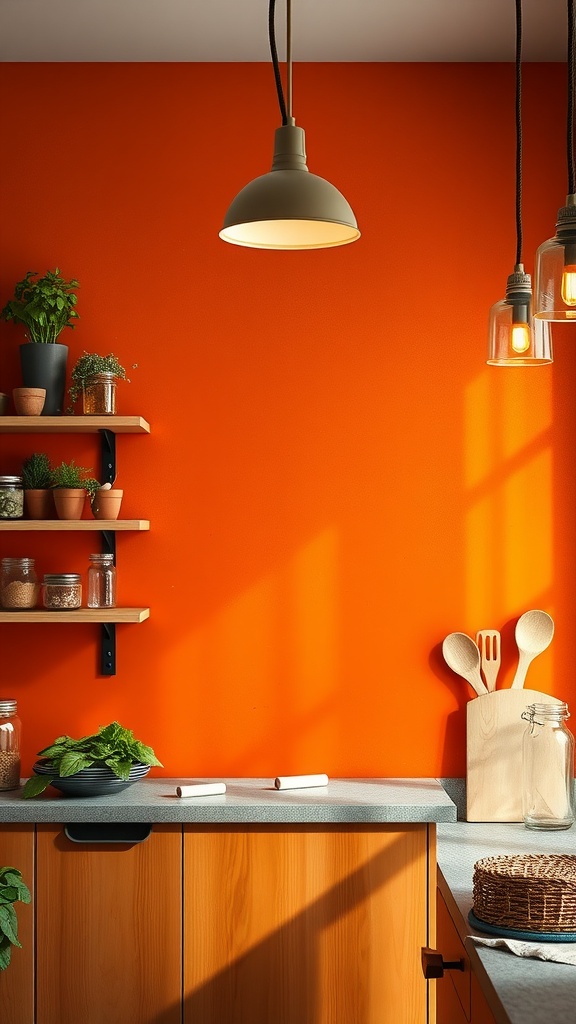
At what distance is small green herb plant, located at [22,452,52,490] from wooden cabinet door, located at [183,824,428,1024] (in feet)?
3.49

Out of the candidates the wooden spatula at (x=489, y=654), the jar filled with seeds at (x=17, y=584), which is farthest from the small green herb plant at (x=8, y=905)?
the wooden spatula at (x=489, y=654)

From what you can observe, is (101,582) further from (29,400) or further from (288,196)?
(288,196)

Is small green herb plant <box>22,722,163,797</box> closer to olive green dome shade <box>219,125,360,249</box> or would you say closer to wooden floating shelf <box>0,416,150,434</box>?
wooden floating shelf <box>0,416,150,434</box>

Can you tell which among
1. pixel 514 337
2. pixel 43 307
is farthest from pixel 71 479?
pixel 514 337

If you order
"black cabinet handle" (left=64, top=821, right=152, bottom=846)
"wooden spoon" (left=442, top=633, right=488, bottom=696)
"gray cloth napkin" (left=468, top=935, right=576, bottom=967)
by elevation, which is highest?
"wooden spoon" (left=442, top=633, right=488, bottom=696)

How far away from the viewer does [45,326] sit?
2971 mm

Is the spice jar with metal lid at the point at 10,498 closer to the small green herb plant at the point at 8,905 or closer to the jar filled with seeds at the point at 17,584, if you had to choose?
the jar filled with seeds at the point at 17,584

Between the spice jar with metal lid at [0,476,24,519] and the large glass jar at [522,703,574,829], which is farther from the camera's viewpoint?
the spice jar with metal lid at [0,476,24,519]

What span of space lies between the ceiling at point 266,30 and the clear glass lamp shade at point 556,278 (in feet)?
4.86

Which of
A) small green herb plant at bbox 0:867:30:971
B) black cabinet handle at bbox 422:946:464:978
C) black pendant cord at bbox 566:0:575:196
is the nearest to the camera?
black pendant cord at bbox 566:0:575:196

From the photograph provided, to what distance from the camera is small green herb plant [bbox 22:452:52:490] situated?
2992 millimetres

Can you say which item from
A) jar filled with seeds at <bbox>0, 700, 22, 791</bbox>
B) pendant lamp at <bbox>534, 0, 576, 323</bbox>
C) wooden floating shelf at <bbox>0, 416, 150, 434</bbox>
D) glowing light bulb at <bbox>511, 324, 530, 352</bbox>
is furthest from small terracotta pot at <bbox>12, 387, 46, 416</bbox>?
pendant lamp at <bbox>534, 0, 576, 323</bbox>

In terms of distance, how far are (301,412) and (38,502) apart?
0.80m

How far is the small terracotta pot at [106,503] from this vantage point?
9.61 ft
